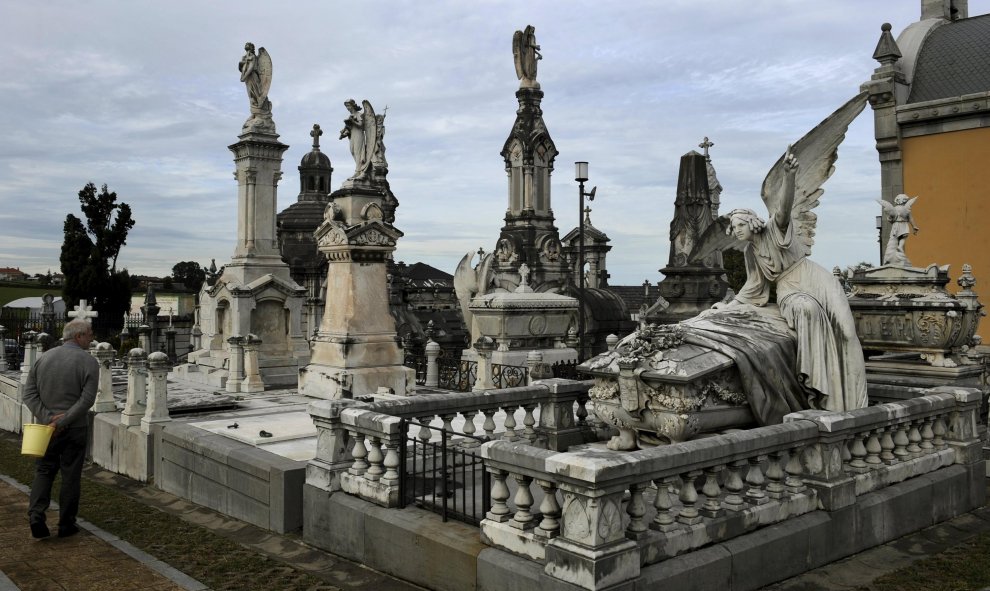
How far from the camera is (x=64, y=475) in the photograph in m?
7.11

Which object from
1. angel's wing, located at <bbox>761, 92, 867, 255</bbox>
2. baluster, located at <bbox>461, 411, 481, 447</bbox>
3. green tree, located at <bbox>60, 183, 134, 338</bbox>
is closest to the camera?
baluster, located at <bbox>461, 411, 481, 447</bbox>

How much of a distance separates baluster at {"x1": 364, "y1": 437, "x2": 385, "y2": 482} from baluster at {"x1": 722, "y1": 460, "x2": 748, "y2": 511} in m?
2.80

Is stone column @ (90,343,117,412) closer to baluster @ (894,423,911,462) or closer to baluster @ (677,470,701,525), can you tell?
baluster @ (677,470,701,525)

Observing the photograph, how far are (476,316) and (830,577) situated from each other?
35.3ft

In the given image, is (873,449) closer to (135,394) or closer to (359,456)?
(359,456)

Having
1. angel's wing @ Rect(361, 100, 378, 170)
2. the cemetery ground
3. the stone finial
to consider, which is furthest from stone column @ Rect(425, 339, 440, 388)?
the stone finial

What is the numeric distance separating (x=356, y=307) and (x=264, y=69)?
754cm

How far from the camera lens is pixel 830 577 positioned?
18.2 feet

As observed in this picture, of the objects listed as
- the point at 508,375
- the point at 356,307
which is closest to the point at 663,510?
the point at 356,307

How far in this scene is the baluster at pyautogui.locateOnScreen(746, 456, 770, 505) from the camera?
5.54 metres

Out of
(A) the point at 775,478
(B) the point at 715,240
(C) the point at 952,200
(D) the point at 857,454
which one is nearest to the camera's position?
(A) the point at 775,478

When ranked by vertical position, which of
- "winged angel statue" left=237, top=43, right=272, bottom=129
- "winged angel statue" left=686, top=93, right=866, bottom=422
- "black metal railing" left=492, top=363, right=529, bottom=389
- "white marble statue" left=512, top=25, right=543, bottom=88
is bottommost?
"black metal railing" left=492, top=363, right=529, bottom=389

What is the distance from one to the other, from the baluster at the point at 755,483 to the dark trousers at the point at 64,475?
A: 5.93 metres

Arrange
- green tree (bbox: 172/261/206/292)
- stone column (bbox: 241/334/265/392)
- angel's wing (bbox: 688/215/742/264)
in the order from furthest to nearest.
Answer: green tree (bbox: 172/261/206/292)
stone column (bbox: 241/334/265/392)
angel's wing (bbox: 688/215/742/264)
